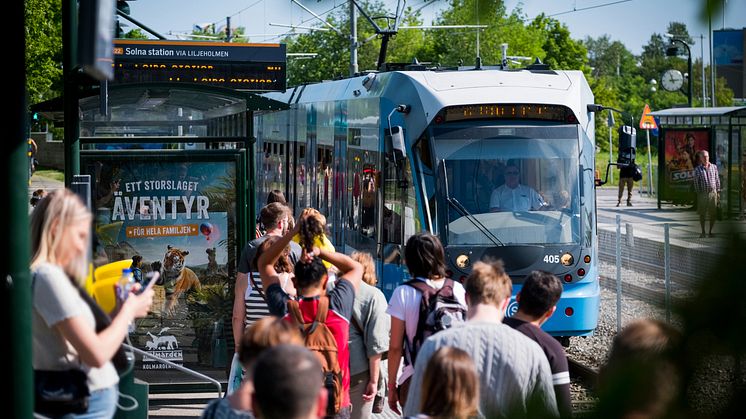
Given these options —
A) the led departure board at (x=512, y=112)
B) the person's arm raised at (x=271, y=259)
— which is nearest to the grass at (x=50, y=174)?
the led departure board at (x=512, y=112)

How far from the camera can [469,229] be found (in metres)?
12.5

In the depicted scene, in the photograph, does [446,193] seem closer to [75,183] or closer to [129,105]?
[129,105]

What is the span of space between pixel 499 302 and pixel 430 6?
3379mm

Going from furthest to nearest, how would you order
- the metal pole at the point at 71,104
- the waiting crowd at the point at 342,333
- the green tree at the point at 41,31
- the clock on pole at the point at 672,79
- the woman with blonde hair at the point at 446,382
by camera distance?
1. the green tree at the point at 41,31
2. the metal pole at the point at 71,104
3. the woman with blonde hair at the point at 446,382
4. the waiting crowd at the point at 342,333
5. the clock on pole at the point at 672,79

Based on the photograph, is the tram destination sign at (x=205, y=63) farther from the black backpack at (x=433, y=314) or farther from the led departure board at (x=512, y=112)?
the black backpack at (x=433, y=314)

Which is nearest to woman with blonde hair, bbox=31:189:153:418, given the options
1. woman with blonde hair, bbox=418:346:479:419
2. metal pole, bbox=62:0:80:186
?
woman with blonde hair, bbox=418:346:479:419

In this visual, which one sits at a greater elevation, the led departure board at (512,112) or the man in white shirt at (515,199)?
the led departure board at (512,112)

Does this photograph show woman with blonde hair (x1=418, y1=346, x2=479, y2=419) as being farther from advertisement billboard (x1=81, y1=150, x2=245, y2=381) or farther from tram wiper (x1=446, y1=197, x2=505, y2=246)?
tram wiper (x1=446, y1=197, x2=505, y2=246)

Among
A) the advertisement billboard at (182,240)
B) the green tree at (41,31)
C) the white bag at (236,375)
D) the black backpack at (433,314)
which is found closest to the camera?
the black backpack at (433,314)

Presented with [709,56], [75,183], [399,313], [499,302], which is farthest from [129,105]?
[709,56]

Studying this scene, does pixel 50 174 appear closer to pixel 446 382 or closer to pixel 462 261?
pixel 462 261

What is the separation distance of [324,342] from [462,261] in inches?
269

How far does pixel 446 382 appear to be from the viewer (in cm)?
371

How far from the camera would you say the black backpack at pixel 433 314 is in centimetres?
594
